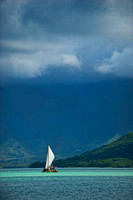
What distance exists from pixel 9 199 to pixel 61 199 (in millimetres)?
12186

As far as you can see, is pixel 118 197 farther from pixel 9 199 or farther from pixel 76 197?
pixel 9 199

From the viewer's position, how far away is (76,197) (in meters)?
106

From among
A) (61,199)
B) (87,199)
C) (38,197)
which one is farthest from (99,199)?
(38,197)

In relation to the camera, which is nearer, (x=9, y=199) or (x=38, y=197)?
(x=9, y=199)

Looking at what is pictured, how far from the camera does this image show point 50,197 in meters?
106

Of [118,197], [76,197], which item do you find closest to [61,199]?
[76,197]

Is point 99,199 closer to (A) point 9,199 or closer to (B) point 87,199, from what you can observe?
(B) point 87,199

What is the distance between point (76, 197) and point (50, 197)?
6.48 meters

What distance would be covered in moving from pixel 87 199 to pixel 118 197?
302 inches

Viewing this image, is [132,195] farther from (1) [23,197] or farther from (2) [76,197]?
(1) [23,197]

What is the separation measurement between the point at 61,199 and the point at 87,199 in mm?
6137

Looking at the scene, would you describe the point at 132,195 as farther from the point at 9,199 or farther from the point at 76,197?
the point at 9,199

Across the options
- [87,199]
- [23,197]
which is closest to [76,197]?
[87,199]

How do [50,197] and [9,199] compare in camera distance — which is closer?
[9,199]
